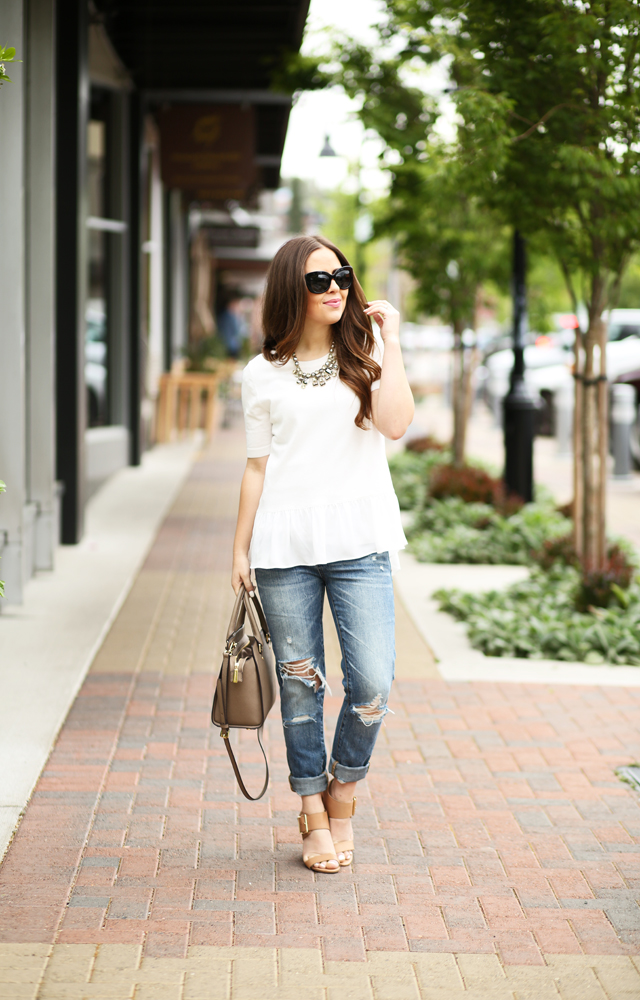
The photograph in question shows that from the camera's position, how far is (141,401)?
13461 millimetres

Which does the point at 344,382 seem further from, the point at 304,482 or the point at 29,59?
the point at 29,59

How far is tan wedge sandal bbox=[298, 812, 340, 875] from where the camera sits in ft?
11.6

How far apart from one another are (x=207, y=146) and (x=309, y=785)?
11079mm

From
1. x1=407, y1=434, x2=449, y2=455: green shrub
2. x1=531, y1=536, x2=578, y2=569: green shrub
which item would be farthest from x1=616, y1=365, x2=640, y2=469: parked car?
x1=531, y1=536, x2=578, y2=569: green shrub

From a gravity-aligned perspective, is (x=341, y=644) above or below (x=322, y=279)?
below

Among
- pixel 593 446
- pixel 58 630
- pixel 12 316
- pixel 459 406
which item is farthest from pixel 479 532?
pixel 12 316

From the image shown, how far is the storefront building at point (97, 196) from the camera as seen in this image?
655cm

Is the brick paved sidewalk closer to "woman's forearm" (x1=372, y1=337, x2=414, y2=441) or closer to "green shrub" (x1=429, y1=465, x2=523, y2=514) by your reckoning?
"woman's forearm" (x1=372, y1=337, x2=414, y2=441)

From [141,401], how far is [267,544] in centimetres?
1031

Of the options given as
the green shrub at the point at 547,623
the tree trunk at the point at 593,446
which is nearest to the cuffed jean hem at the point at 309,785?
the green shrub at the point at 547,623

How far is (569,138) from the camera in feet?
20.8

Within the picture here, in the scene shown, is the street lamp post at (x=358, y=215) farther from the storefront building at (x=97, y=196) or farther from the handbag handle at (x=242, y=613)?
the handbag handle at (x=242, y=613)

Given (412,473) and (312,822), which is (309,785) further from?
(412,473)

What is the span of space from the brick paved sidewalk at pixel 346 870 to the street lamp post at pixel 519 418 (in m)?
4.78
